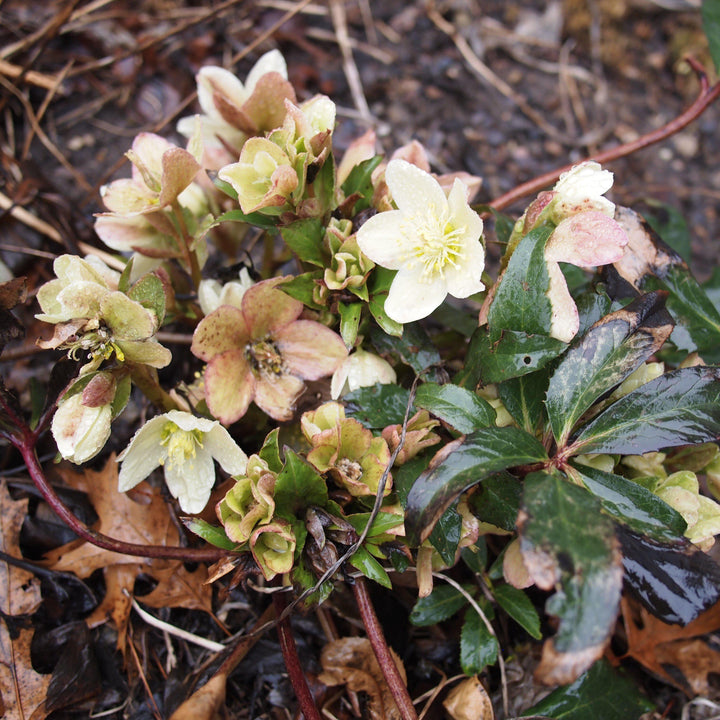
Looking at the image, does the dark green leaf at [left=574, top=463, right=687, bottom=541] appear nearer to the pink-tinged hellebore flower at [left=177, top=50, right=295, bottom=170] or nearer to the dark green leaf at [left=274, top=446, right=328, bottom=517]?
the dark green leaf at [left=274, top=446, right=328, bottom=517]

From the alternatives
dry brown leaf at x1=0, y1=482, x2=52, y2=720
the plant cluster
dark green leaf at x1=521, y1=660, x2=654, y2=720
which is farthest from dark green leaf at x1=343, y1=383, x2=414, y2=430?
dry brown leaf at x1=0, y1=482, x2=52, y2=720

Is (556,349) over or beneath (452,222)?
beneath

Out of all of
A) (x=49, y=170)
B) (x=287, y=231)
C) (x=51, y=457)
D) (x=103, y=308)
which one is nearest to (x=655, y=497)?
(x=287, y=231)

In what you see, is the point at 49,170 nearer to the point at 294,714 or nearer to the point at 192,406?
the point at 192,406

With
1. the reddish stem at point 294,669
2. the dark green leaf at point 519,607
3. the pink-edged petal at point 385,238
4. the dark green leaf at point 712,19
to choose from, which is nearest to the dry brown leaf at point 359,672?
the reddish stem at point 294,669

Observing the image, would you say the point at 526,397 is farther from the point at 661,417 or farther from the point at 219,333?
the point at 219,333
